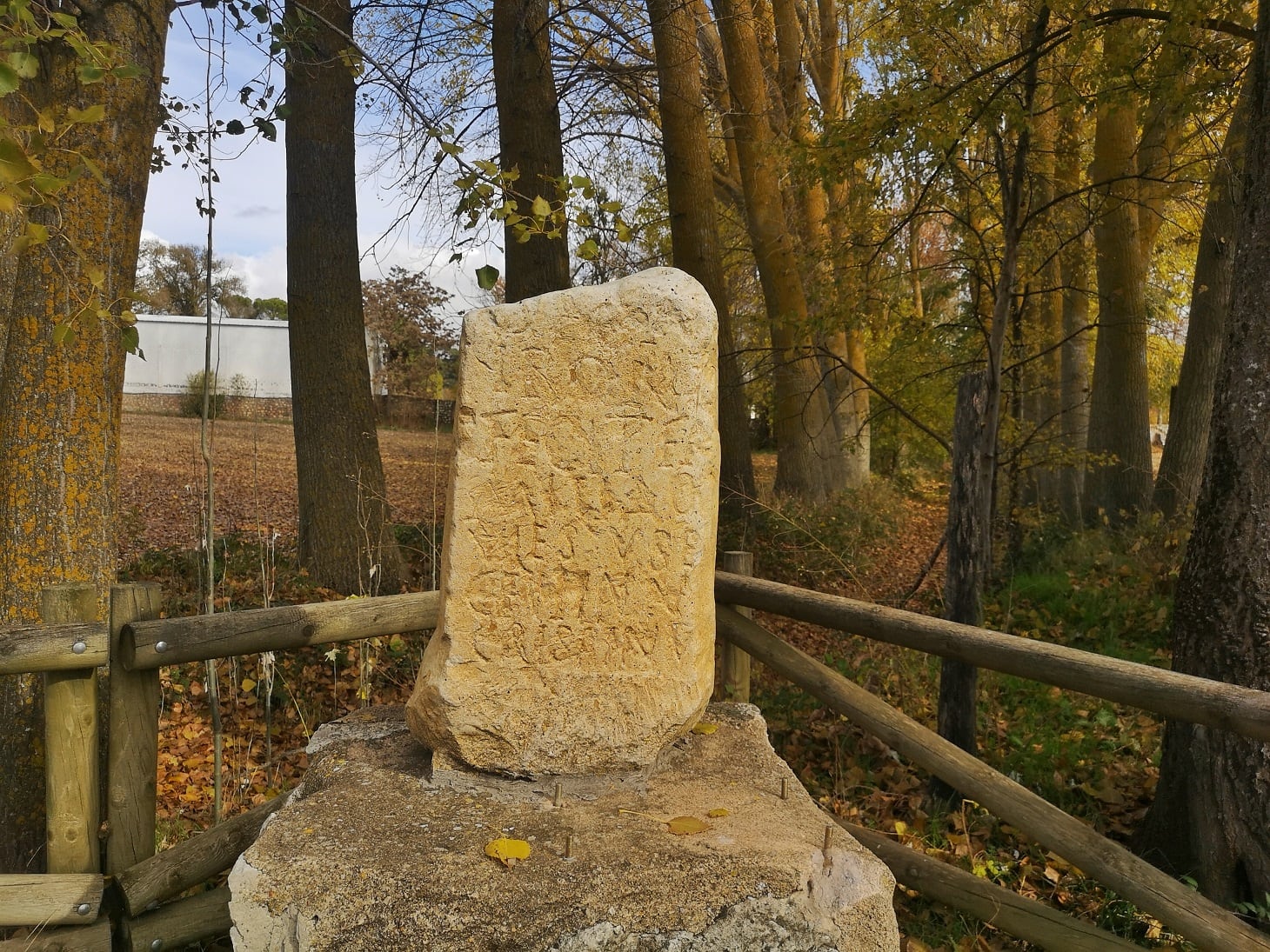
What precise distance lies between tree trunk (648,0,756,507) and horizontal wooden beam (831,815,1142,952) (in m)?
5.64

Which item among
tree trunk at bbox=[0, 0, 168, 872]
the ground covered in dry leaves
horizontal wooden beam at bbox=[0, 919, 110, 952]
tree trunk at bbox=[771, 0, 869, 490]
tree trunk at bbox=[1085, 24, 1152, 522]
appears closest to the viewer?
horizontal wooden beam at bbox=[0, 919, 110, 952]

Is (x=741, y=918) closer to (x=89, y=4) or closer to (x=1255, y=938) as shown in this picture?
(x=1255, y=938)

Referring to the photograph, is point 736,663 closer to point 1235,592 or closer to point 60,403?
point 1235,592

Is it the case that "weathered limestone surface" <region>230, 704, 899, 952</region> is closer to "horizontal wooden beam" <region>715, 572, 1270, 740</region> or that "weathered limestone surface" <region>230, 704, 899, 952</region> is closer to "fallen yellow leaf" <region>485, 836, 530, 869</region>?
"fallen yellow leaf" <region>485, 836, 530, 869</region>

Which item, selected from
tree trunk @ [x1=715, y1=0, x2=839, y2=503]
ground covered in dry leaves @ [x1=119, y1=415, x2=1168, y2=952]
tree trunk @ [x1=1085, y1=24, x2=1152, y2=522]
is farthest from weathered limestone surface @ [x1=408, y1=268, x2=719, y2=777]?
tree trunk @ [x1=715, y1=0, x2=839, y2=503]

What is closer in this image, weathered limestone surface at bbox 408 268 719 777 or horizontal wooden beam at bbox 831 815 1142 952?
weathered limestone surface at bbox 408 268 719 777

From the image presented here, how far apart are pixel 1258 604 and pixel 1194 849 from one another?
950 millimetres

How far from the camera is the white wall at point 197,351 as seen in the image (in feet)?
84.5

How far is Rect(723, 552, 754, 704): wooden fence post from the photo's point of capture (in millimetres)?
4430

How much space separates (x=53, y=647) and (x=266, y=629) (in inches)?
24.1

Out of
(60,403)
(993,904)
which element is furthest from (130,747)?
(993,904)

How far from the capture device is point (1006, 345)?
8039 mm

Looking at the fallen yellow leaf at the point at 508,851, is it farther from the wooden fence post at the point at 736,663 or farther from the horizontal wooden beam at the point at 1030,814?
the wooden fence post at the point at 736,663

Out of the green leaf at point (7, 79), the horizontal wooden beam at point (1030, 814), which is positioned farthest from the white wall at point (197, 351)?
the green leaf at point (7, 79)
